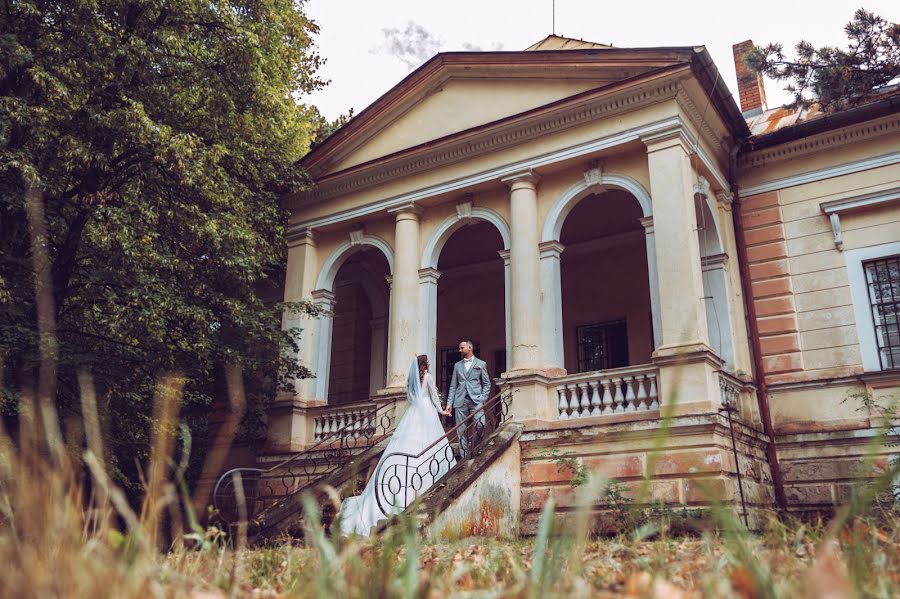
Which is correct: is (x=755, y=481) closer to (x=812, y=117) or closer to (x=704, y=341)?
(x=704, y=341)

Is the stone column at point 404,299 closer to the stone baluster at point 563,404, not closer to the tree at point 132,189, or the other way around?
the tree at point 132,189

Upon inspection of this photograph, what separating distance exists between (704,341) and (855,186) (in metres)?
4.53

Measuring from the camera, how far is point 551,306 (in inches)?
438

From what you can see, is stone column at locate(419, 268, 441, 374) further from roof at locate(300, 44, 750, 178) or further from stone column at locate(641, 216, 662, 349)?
stone column at locate(641, 216, 662, 349)

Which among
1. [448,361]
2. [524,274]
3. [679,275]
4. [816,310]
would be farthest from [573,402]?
[448,361]

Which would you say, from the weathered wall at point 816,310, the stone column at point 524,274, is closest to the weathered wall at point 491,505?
the stone column at point 524,274

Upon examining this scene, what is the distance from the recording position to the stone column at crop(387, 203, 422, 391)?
12.1 m

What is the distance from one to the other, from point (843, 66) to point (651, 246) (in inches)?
131

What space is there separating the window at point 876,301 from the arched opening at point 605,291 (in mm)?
4232

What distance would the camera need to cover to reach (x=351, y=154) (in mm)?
14133

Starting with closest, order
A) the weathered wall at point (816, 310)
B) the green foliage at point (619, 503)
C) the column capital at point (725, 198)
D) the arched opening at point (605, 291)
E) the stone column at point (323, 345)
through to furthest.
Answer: the green foliage at point (619, 503) → the weathered wall at point (816, 310) → the column capital at point (725, 198) → the stone column at point (323, 345) → the arched opening at point (605, 291)

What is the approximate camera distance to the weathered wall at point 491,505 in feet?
26.5

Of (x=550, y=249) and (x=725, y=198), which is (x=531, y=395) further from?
(x=725, y=198)

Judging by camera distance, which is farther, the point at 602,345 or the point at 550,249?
the point at 602,345
